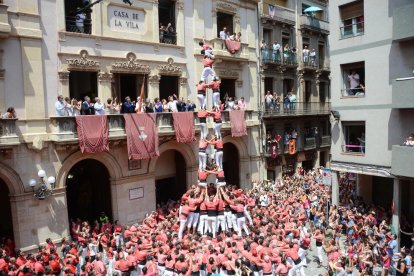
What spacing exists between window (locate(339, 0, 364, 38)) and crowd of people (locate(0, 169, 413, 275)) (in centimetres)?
947

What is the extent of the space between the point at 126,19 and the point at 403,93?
49.8 feet

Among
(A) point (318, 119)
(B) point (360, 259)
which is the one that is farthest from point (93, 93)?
(A) point (318, 119)

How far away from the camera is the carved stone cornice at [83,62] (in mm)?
18859

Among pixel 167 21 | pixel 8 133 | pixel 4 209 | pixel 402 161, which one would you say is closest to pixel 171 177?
pixel 4 209

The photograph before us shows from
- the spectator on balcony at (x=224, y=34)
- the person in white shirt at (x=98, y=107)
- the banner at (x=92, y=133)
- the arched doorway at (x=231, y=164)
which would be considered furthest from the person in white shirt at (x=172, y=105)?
the arched doorway at (x=231, y=164)

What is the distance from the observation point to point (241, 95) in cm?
2762

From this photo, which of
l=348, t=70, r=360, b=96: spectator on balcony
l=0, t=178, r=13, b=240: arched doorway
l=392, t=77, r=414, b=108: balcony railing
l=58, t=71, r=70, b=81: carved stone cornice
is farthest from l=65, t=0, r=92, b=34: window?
l=392, t=77, r=414, b=108: balcony railing

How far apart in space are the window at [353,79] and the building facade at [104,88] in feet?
27.4

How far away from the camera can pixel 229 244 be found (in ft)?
46.6

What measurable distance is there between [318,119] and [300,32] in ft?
27.5

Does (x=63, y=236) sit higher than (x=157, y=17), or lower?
lower

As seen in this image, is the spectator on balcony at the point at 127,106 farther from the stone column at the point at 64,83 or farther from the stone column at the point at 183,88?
the stone column at the point at 183,88

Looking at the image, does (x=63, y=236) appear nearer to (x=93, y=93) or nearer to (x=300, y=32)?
(x=93, y=93)

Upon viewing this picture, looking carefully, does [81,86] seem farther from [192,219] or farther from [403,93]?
[403,93]
